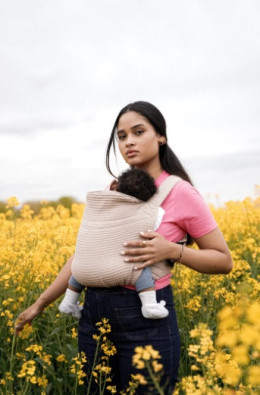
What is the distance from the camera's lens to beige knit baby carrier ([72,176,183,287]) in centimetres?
198

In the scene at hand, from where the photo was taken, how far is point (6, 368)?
2.88 m

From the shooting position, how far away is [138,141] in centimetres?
224

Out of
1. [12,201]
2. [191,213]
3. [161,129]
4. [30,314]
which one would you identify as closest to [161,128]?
[161,129]

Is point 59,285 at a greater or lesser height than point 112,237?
lesser

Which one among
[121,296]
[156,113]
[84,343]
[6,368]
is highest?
[156,113]

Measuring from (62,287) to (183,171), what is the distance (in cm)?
82

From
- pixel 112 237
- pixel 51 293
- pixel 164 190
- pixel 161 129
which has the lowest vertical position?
pixel 51 293

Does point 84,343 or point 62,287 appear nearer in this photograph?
point 84,343

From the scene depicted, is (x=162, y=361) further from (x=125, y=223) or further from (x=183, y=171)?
(x=183, y=171)

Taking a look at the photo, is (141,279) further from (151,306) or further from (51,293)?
(51,293)

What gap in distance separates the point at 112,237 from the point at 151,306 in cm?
32

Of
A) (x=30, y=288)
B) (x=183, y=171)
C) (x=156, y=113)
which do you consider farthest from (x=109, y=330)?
(x=30, y=288)

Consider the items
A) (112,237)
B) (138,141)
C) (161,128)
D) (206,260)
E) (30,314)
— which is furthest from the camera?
(30,314)

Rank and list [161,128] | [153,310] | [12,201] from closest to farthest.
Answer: [153,310], [161,128], [12,201]
